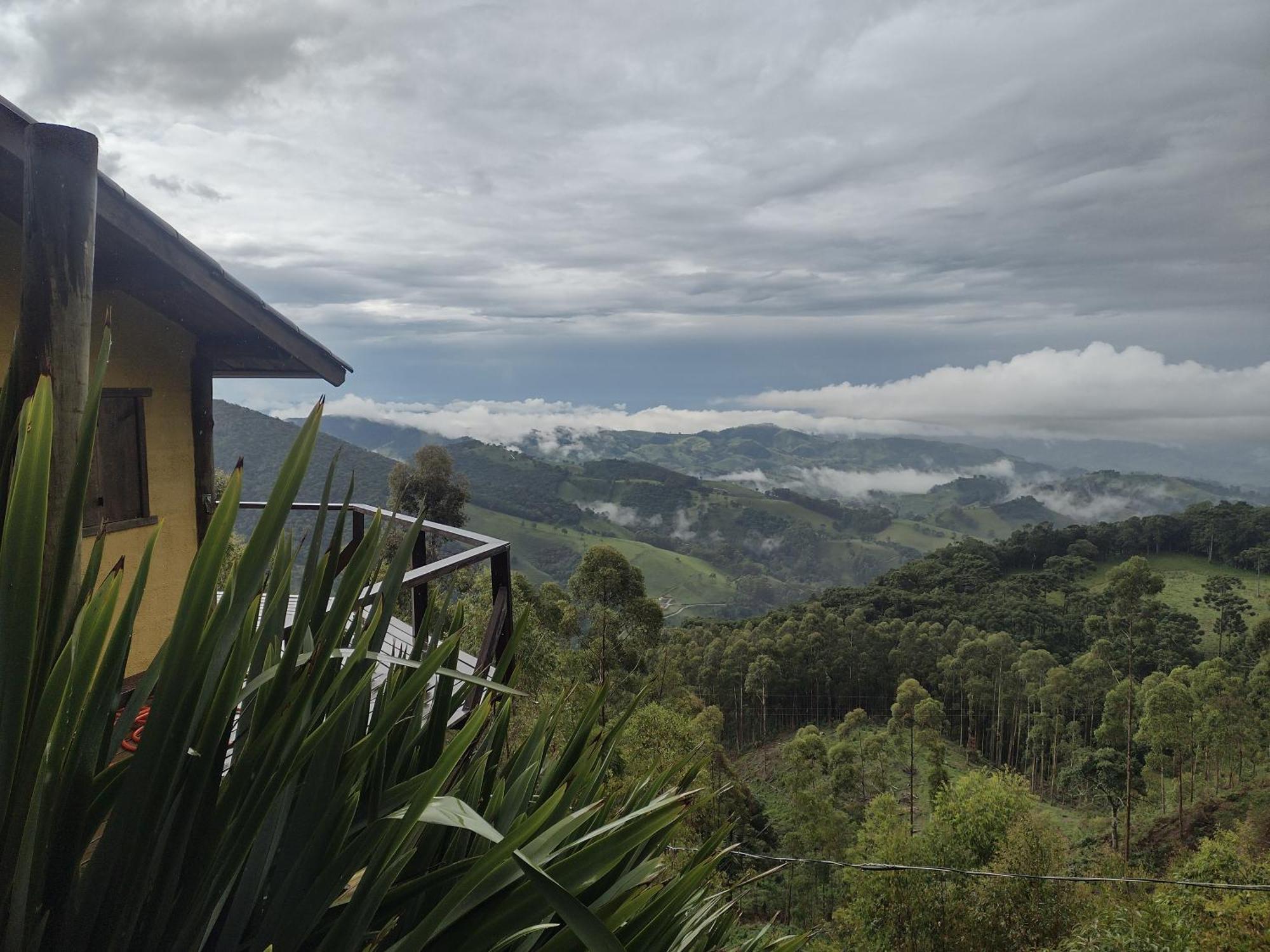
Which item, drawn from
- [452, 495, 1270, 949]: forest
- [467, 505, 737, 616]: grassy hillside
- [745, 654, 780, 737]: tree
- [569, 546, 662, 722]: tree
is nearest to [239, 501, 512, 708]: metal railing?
[452, 495, 1270, 949]: forest

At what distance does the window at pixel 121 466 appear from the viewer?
437cm

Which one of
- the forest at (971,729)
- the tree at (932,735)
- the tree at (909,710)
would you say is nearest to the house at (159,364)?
the forest at (971,729)

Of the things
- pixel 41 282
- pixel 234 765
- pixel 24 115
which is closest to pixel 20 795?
pixel 234 765

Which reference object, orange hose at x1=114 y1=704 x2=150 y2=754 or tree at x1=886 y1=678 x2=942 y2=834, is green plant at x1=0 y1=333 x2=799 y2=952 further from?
tree at x1=886 y1=678 x2=942 y2=834

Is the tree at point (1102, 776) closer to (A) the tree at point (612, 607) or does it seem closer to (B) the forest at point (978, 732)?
(B) the forest at point (978, 732)

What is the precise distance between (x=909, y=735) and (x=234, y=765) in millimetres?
49177

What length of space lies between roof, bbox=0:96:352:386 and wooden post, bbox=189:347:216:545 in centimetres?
12

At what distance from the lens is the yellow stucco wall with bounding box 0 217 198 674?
4535mm

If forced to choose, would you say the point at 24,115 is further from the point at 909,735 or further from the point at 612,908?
the point at 909,735

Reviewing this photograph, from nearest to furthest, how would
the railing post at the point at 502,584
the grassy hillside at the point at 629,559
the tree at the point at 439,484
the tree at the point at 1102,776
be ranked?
1. the railing post at the point at 502,584
2. the tree at the point at 439,484
3. the tree at the point at 1102,776
4. the grassy hillside at the point at 629,559

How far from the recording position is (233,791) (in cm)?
126

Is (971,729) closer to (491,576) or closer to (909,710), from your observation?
(909,710)

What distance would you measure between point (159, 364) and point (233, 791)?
4.60m

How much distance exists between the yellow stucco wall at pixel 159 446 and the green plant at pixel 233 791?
384 cm
